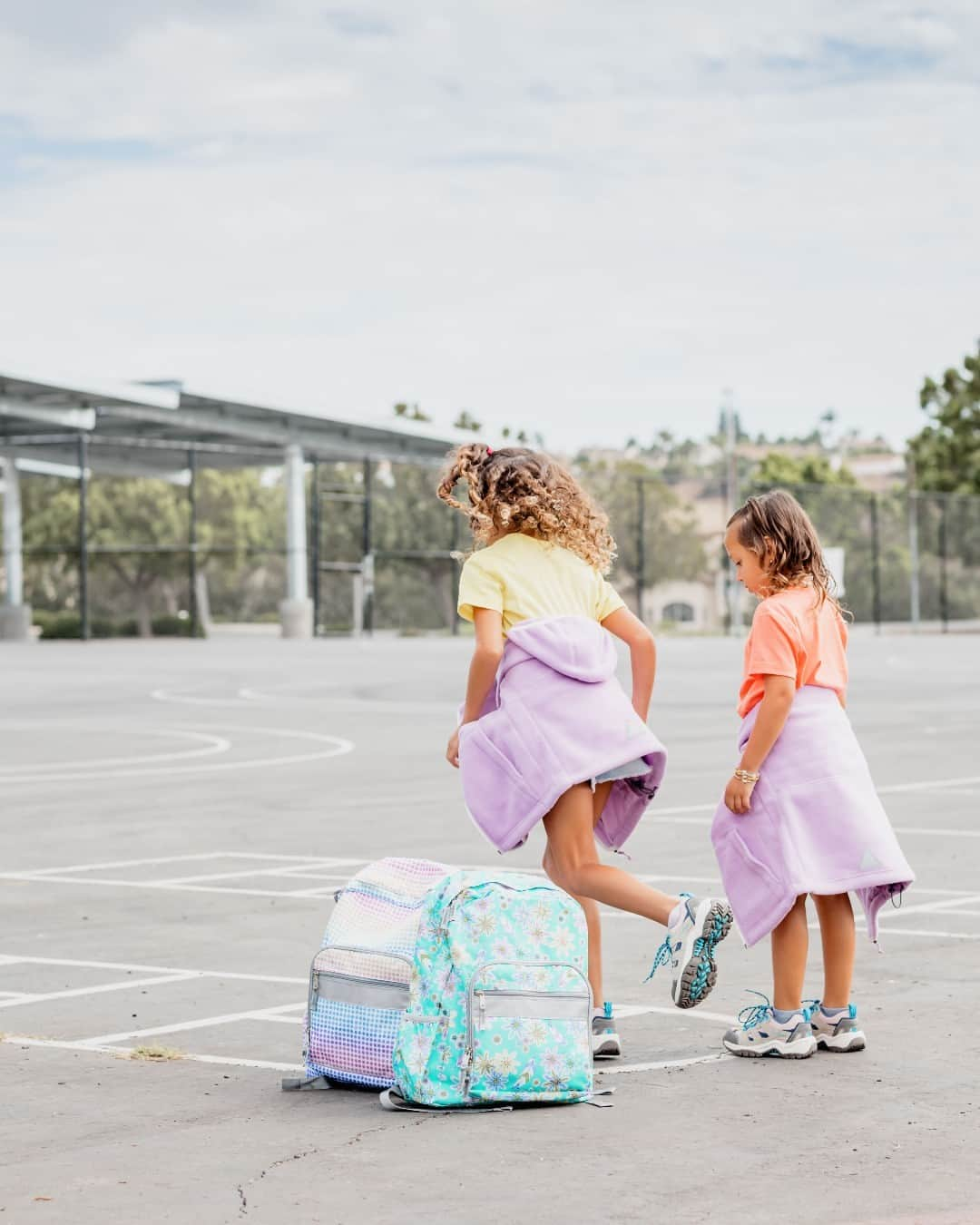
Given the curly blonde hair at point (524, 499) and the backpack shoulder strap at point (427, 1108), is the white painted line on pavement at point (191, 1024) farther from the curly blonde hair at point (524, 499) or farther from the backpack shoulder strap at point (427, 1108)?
the curly blonde hair at point (524, 499)

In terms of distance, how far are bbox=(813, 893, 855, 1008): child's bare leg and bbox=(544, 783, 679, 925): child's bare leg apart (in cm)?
55

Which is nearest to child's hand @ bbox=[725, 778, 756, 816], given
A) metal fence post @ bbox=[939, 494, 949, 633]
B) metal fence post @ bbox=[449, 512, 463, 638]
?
metal fence post @ bbox=[449, 512, 463, 638]

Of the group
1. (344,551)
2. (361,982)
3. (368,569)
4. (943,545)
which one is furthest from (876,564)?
(361,982)

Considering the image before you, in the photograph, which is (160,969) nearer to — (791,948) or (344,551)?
(791,948)

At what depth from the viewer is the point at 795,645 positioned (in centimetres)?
652

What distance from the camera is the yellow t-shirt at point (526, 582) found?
6.44m

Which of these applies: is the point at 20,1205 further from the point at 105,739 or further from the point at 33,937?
the point at 105,739

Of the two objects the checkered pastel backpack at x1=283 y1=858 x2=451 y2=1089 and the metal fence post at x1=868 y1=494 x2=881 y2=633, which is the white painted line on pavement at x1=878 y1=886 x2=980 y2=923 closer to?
the checkered pastel backpack at x1=283 y1=858 x2=451 y2=1089

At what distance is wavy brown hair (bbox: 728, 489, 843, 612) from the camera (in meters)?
6.59

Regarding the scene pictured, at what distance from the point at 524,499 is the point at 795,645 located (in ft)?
3.03

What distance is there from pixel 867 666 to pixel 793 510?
2824cm

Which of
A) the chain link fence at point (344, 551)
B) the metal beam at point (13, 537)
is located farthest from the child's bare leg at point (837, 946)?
the metal beam at point (13, 537)

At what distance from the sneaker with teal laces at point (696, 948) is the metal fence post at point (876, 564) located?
2016 inches

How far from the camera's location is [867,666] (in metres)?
34.4
